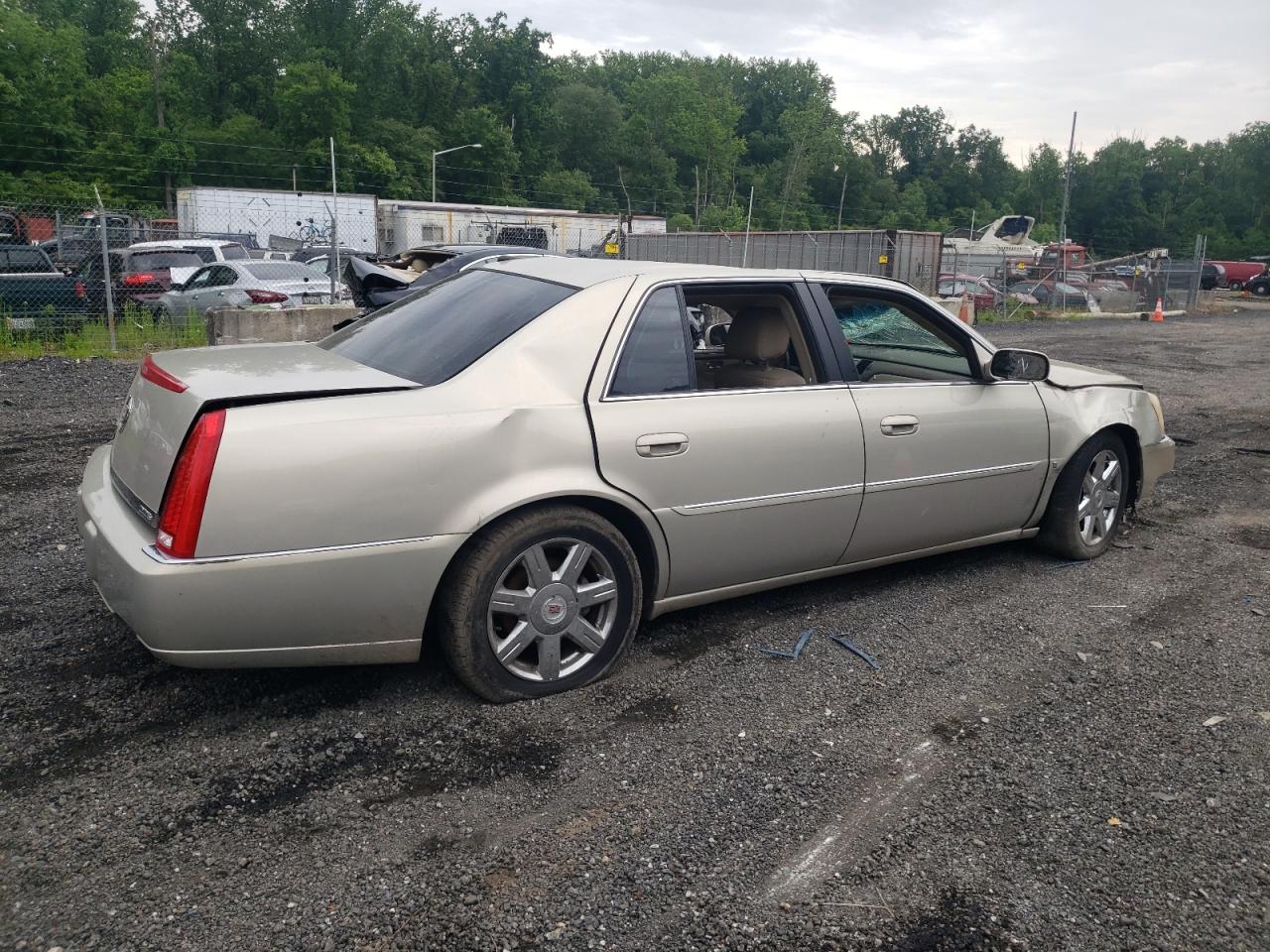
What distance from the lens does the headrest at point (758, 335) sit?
15.0ft

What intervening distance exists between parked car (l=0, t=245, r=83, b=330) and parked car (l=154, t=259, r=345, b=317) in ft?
4.11

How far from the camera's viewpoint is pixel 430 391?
340cm

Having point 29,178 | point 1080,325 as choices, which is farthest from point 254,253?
point 29,178

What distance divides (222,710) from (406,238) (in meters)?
31.7

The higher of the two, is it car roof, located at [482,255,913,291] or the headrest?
car roof, located at [482,255,913,291]

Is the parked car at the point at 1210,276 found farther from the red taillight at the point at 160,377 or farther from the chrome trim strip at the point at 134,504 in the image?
the chrome trim strip at the point at 134,504

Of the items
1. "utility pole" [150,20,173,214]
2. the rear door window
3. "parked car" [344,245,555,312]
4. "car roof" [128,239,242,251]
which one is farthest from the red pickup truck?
"utility pole" [150,20,173,214]

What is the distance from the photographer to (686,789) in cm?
311

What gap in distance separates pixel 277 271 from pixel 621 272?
13.8m

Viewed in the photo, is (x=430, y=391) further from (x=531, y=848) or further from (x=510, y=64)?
(x=510, y=64)

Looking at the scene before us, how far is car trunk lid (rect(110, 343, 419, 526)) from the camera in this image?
314cm

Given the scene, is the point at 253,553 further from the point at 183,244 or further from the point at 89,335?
the point at 183,244

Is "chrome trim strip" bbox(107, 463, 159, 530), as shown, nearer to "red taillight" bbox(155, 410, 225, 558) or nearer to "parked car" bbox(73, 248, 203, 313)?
"red taillight" bbox(155, 410, 225, 558)

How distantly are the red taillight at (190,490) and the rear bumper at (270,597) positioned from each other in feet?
0.19
